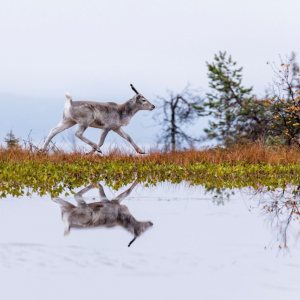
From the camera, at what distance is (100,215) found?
7594mm

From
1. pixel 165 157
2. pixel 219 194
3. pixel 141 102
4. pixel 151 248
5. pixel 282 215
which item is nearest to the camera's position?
pixel 151 248

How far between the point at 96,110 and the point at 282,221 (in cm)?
1239

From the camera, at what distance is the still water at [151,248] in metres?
4.30

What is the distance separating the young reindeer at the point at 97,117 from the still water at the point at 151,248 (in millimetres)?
9568

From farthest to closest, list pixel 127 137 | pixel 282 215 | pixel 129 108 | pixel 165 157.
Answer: pixel 129 108 < pixel 127 137 < pixel 165 157 < pixel 282 215

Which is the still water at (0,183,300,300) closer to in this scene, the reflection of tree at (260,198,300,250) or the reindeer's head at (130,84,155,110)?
the reflection of tree at (260,198,300,250)

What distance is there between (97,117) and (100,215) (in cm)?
1161

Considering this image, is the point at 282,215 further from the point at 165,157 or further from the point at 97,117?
the point at 97,117

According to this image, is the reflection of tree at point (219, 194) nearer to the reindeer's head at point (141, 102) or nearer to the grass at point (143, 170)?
the grass at point (143, 170)

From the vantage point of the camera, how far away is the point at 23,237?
614cm

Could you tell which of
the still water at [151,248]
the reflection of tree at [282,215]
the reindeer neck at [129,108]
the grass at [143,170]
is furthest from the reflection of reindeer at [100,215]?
the reindeer neck at [129,108]

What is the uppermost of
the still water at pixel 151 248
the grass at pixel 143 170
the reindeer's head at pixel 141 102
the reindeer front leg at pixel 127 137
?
the reindeer's head at pixel 141 102

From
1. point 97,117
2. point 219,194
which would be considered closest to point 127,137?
point 97,117

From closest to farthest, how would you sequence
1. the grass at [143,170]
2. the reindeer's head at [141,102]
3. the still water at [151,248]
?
the still water at [151,248] < the grass at [143,170] < the reindeer's head at [141,102]
